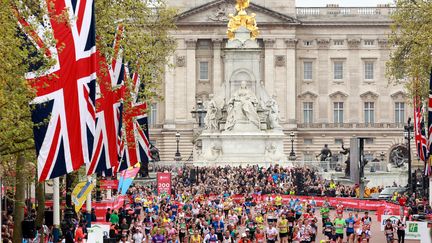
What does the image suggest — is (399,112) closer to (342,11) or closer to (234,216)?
(342,11)

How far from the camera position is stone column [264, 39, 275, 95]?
127 m

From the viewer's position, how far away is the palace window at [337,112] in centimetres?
12838

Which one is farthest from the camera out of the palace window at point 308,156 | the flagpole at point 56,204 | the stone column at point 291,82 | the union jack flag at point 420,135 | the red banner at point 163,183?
the stone column at point 291,82

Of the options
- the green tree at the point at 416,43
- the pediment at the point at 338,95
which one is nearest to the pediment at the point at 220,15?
the pediment at the point at 338,95

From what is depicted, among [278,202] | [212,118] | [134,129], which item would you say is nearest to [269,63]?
[212,118]

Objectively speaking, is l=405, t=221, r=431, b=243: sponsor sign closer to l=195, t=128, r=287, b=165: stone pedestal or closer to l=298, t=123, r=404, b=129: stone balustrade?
l=195, t=128, r=287, b=165: stone pedestal

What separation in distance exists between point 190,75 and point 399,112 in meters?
20.7

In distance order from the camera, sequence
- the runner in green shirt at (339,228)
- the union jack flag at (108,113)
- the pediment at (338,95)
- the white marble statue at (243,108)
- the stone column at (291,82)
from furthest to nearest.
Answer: the pediment at (338,95) → the stone column at (291,82) → the white marble statue at (243,108) → the runner in green shirt at (339,228) → the union jack flag at (108,113)

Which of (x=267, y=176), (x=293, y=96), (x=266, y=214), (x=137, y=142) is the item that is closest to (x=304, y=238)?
(x=137, y=142)

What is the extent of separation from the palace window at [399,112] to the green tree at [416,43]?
53.6 meters

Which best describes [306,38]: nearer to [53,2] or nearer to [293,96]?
[293,96]

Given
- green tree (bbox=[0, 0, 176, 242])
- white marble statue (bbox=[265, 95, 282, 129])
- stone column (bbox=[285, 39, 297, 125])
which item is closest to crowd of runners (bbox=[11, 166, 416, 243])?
green tree (bbox=[0, 0, 176, 242])

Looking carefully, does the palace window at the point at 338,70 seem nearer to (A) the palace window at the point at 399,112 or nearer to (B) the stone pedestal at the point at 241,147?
(A) the palace window at the point at 399,112

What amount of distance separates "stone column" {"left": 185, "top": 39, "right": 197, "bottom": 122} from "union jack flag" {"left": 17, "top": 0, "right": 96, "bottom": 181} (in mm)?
98353
